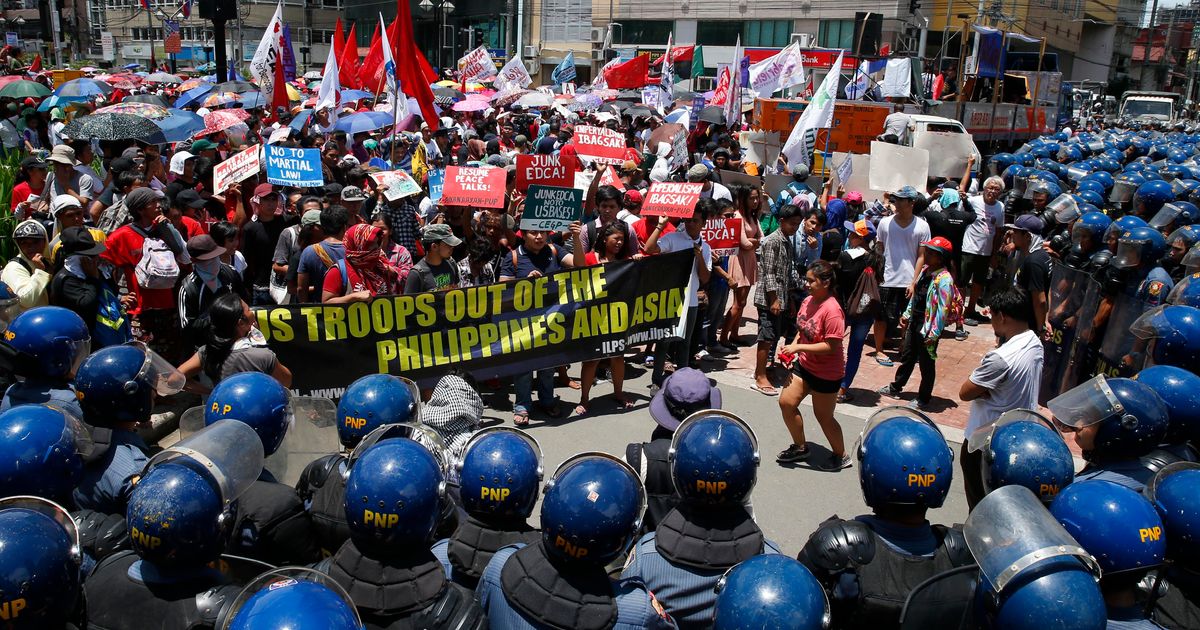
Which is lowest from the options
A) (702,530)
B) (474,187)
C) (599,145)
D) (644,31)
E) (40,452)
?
(702,530)

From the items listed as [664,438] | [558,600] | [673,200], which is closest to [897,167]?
[673,200]

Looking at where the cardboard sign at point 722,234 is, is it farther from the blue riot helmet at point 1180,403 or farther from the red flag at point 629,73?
the red flag at point 629,73

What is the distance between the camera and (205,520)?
8.48 feet

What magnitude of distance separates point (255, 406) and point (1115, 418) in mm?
3591

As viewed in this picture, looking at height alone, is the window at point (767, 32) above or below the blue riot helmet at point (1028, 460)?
above

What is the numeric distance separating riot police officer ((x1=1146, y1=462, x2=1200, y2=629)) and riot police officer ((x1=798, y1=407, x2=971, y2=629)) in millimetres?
632

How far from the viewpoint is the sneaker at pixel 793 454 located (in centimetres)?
657

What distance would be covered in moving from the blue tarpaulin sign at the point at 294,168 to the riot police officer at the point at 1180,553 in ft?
27.1

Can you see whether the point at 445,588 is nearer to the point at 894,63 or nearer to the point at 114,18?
the point at 894,63

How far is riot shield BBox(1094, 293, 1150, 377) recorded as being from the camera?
6637mm

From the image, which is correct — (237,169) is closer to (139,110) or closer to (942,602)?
(139,110)

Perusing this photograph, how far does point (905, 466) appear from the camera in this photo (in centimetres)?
307

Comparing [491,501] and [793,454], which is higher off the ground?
[491,501]

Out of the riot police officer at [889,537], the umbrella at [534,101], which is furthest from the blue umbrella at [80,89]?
the riot police officer at [889,537]
